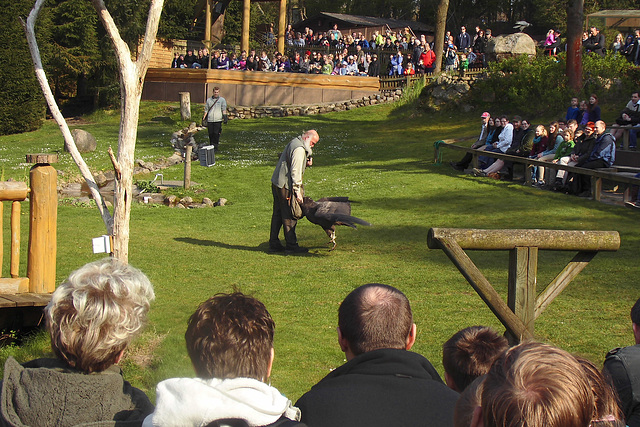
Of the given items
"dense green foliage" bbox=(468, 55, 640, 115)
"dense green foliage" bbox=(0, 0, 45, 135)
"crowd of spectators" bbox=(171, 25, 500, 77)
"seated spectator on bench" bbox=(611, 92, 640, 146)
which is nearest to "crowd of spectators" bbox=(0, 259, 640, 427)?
"seated spectator on bench" bbox=(611, 92, 640, 146)

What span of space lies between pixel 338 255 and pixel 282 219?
1060 millimetres

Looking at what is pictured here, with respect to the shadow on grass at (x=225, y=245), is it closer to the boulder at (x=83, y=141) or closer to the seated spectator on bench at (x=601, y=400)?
the seated spectator on bench at (x=601, y=400)

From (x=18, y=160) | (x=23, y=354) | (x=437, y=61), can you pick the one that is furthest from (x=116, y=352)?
(x=437, y=61)

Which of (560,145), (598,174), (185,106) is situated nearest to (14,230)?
(598,174)

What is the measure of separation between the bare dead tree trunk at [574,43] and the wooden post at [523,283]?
20.5m

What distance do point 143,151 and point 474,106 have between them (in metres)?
12.8

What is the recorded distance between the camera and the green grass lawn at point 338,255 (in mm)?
6562

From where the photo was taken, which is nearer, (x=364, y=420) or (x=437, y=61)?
(x=364, y=420)

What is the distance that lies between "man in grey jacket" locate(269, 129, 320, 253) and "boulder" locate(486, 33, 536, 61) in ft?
66.9

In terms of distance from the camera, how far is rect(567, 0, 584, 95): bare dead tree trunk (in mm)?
22688

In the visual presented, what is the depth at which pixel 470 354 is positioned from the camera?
3.22m

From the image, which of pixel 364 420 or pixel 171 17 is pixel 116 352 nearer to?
pixel 364 420

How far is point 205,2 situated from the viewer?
35844 mm

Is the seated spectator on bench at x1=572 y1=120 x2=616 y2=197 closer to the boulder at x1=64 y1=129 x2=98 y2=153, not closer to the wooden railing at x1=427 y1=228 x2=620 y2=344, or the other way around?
the wooden railing at x1=427 y1=228 x2=620 y2=344
